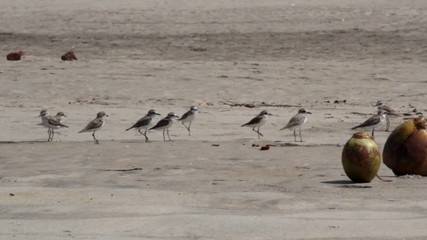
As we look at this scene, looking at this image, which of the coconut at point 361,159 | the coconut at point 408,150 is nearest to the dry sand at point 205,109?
the coconut at point 361,159

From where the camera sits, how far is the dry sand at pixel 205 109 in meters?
11.1

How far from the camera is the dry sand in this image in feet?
36.3

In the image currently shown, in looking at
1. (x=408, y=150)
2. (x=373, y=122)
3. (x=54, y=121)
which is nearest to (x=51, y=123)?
(x=54, y=121)

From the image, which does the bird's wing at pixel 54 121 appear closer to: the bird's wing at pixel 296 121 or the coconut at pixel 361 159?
the bird's wing at pixel 296 121

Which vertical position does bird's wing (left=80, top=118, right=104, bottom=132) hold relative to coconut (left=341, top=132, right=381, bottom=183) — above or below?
below

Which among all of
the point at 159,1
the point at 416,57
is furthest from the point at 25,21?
the point at 416,57

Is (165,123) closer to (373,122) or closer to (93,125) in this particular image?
(93,125)

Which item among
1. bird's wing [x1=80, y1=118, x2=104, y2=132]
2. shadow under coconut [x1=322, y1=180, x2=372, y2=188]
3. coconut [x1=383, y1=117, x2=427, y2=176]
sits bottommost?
bird's wing [x1=80, y1=118, x2=104, y2=132]

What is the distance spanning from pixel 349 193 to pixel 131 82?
14.1 meters

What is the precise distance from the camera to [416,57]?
96.5 feet

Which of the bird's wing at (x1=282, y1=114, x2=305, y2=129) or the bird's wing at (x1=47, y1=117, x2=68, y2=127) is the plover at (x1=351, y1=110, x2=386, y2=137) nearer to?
the bird's wing at (x1=282, y1=114, x2=305, y2=129)

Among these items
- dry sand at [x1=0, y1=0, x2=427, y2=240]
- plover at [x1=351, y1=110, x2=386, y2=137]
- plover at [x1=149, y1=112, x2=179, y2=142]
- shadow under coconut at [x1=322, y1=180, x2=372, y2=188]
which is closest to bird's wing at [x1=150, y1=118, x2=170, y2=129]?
plover at [x1=149, y1=112, x2=179, y2=142]

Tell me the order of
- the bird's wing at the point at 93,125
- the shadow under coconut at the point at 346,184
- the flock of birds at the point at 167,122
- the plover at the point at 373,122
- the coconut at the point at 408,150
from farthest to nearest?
the plover at the point at 373,122 < the flock of birds at the point at 167,122 < the bird's wing at the point at 93,125 < the coconut at the point at 408,150 < the shadow under coconut at the point at 346,184

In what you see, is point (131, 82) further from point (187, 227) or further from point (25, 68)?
point (187, 227)
